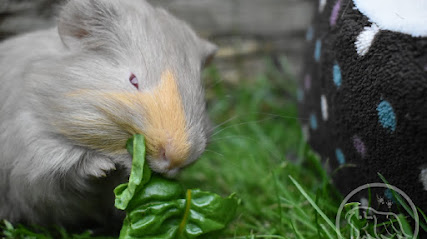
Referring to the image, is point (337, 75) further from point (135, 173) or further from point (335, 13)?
point (135, 173)

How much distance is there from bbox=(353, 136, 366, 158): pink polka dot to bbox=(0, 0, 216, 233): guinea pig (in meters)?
0.67

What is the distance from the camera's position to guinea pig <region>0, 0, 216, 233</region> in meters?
1.83

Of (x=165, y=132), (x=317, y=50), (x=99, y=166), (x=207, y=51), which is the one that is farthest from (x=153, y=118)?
(x=317, y=50)

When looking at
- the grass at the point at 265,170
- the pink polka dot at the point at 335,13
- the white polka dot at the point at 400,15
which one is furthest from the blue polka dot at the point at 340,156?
the white polka dot at the point at 400,15

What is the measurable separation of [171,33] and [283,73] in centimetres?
198

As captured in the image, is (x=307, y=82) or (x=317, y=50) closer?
(x=317, y=50)

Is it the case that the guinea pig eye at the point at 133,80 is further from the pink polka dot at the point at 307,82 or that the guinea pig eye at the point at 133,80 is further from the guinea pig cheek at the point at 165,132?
the pink polka dot at the point at 307,82

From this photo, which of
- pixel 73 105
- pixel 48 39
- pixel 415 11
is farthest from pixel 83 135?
pixel 415 11

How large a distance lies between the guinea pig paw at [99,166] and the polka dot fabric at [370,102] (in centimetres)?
107

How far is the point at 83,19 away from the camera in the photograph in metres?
2.10

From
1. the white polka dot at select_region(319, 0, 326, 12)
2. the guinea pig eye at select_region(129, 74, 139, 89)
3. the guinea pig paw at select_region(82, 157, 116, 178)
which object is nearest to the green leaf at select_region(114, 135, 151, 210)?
the guinea pig paw at select_region(82, 157, 116, 178)

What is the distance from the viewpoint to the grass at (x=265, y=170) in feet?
7.19

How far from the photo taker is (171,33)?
2.13m

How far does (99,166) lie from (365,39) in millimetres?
1205
